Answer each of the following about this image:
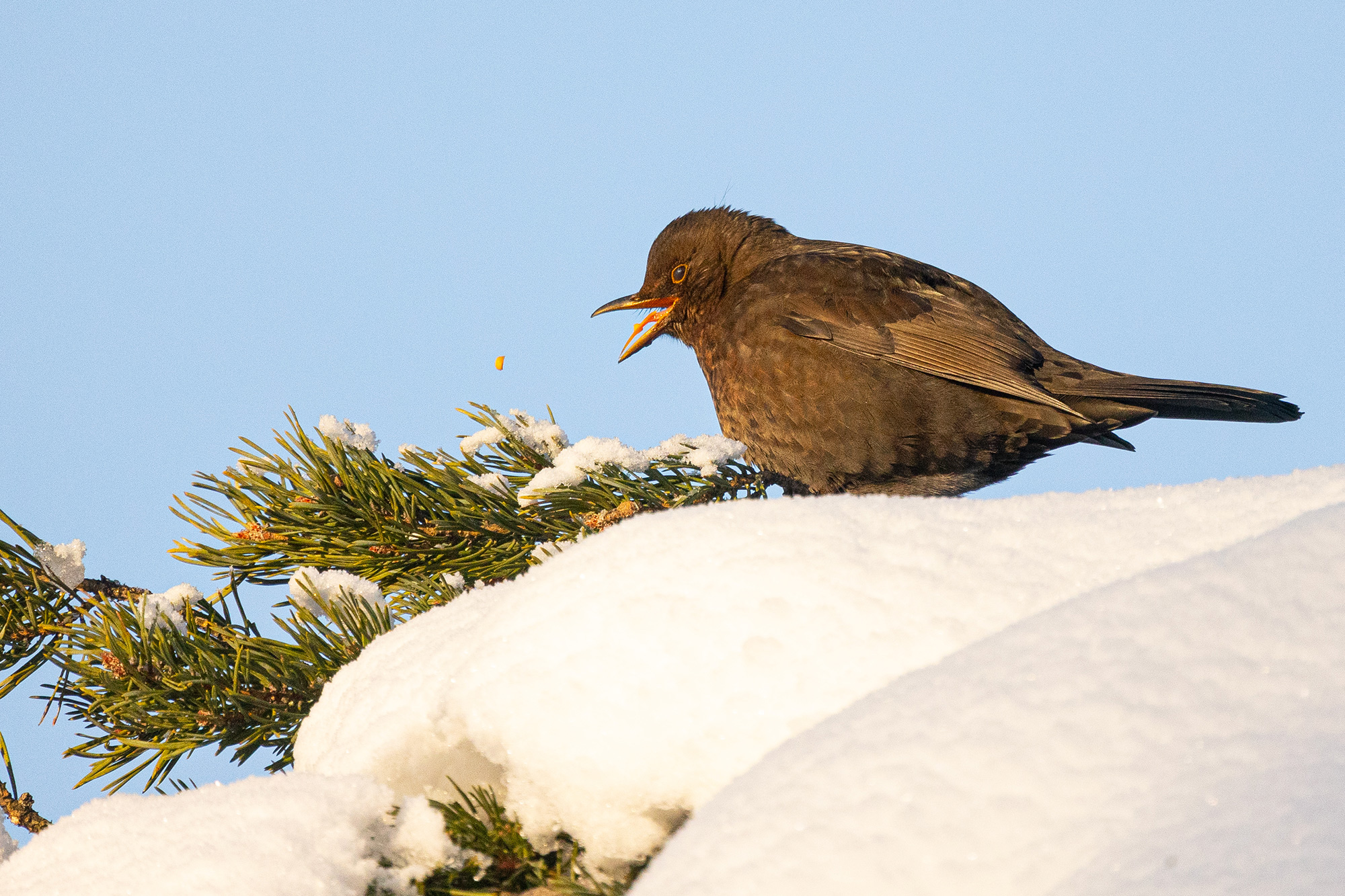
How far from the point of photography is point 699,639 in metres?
1.14

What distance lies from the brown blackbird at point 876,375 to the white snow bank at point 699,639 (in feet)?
5.67

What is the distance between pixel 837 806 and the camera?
90cm

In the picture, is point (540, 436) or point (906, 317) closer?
point (540, 436)

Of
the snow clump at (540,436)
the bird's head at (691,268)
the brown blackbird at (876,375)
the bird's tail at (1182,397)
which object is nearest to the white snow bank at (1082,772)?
the snow clump at (540,436)

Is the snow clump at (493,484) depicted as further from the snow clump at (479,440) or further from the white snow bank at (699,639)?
the white snow bank at (699,639)

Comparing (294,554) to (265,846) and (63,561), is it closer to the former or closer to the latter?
(63,561)

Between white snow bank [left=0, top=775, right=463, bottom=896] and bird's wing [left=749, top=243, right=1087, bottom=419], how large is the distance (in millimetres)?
2317

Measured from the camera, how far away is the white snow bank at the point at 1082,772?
2.70ft

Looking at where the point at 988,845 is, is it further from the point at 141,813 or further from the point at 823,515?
the point at 141,813

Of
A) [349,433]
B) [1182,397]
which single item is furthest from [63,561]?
[1182,397]

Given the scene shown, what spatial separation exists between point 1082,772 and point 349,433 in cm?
195

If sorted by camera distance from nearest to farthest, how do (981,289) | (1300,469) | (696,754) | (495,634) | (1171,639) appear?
(1171,639)
(696,754)
(495,634)
(1300,469)
(981,289)

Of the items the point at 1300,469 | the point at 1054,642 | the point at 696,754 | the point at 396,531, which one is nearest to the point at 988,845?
the point at 1054,642

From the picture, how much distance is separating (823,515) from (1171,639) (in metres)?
0.43
